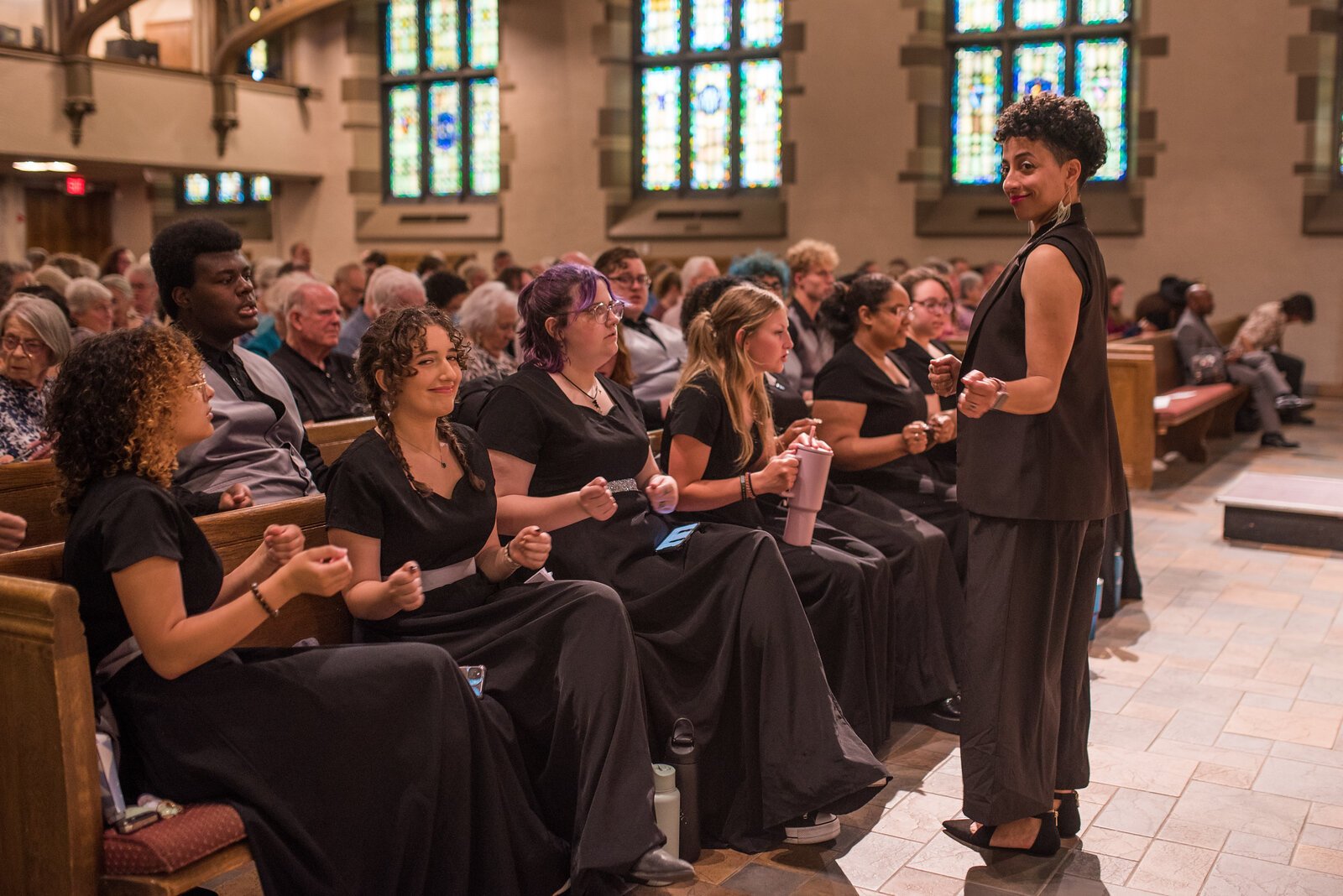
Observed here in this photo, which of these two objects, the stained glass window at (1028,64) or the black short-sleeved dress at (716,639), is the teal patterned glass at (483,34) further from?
the black short-sleeved dress at (716,639)

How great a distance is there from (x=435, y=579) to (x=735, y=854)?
3.23ft

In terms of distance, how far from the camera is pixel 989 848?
3150 millimetres

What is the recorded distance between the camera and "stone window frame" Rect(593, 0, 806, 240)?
45.3 ft

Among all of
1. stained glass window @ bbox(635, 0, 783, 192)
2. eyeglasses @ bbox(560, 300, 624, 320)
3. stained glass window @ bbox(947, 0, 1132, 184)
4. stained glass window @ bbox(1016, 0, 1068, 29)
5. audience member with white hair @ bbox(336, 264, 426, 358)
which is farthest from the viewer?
stained glass window @ bbox(635, 0, 783, 192)

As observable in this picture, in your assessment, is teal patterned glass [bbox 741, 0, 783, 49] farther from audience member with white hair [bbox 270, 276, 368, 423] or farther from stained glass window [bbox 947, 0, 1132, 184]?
audience member with white hair [bbox 270, 276, 368, 423]

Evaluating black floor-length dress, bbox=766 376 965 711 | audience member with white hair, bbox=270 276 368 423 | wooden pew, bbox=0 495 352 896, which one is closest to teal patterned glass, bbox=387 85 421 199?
audience member with white hair, bbox=270 276 368 423

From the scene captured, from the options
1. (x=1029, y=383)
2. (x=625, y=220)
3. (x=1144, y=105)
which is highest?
(x=1144, y=105)

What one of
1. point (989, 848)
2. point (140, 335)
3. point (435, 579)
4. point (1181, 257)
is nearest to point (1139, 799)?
point (989, 848)

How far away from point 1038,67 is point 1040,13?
51cm

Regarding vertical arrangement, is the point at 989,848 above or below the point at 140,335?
below

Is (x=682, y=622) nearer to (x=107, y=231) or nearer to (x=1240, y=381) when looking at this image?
(x=1240, y=381)

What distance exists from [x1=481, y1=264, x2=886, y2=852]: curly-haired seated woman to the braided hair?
0.91 feet

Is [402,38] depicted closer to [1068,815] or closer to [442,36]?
[442,36]

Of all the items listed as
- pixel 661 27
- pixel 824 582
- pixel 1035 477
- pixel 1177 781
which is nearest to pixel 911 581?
pixel 824 582
